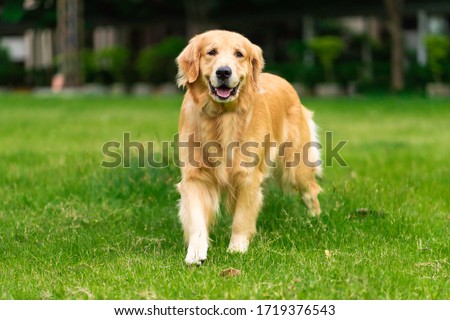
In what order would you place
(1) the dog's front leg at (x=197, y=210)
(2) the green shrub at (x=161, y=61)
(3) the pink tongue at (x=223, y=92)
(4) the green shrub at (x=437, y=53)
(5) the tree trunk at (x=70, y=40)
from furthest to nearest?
(2) the green shrub at (x=161, y=61) → (5) the tree trunk at (x=70, y=40) → (4) the green shrub at (x=437, y=53) → (3) the pink tongue at (x=223, y=92) → (1) the dog's front leg at (x=197, y=210)

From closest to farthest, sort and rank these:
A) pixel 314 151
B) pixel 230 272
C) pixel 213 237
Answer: pixel 230 272, pixel 213 237, pixel 314 151

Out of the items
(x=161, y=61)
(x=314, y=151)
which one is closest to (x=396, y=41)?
(x=161, y=61)

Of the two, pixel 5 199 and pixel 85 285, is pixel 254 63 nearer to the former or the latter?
pixel 85 285

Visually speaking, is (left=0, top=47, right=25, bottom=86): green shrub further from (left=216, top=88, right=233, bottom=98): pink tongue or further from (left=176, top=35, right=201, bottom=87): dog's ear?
(left=216, top=88, right=233, bottom=98): pink tongue

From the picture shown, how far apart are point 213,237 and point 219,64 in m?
1.33

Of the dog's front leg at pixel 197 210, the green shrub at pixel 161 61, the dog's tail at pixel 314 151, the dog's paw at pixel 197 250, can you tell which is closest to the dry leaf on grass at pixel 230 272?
the dog's paw at pixel 197 250

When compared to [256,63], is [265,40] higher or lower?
lower

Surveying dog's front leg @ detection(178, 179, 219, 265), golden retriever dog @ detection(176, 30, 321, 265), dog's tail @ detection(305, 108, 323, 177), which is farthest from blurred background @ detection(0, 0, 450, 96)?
dog's front leg @ detection(178, 179, 219, 265)

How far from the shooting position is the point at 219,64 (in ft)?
16.9

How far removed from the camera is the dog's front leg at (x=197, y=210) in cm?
508

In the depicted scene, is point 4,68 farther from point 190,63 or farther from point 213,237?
point 190,63

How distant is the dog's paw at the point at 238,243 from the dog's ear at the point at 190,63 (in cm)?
109

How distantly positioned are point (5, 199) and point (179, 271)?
2662mm

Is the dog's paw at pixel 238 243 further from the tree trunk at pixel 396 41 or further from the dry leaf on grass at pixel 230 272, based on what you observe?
the tree trunk at pixel 396 41
